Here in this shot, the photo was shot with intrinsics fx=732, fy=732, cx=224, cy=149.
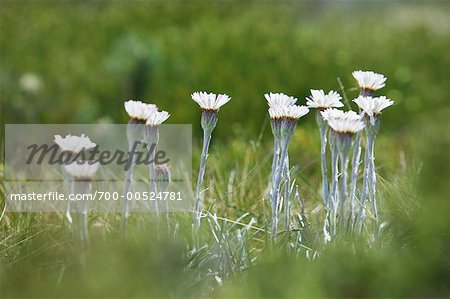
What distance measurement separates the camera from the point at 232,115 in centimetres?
612

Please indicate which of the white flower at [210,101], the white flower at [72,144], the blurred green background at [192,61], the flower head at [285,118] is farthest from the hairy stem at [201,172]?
the blurred green background at [192,61]

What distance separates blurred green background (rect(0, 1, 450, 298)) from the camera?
5.52ft

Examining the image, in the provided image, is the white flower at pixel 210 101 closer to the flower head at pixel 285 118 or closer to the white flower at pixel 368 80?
the flower head at pixel 285 118

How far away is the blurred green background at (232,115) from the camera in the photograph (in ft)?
5.52

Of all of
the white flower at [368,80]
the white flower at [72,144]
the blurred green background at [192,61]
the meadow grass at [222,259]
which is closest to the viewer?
the meadow grass at [222,259]

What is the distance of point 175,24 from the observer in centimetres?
1004

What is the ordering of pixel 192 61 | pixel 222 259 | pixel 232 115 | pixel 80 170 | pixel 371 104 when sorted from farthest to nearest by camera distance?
pixel 192 61 < pixel 232 115 < pixel 222 259 < pixel 371 104 < pixel 80 170

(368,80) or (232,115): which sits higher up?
(232,115)

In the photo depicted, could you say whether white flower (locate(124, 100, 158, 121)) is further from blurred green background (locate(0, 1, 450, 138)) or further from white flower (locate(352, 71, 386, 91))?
blurred green background (locate(0, 1, 450, 138))

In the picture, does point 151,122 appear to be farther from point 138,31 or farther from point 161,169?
point 138,31

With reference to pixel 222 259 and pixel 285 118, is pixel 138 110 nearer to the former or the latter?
pixel 285 118

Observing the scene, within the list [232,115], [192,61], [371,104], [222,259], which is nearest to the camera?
[371,104]

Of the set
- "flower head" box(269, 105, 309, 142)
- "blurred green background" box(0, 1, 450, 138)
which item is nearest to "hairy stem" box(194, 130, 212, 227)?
"flower head" box(269, 105, 309, 142)

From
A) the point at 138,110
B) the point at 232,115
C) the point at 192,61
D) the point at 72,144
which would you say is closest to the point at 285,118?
the point at 138,110
